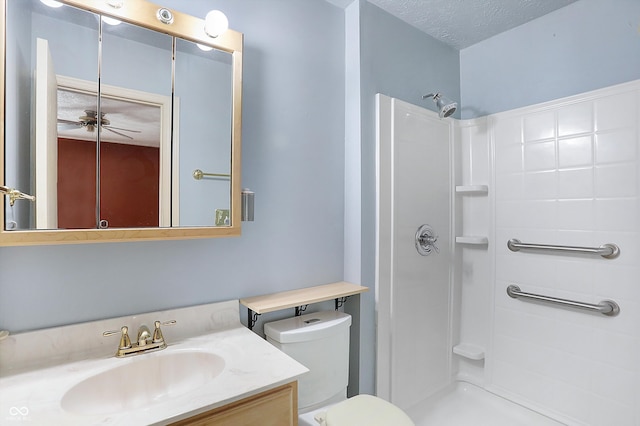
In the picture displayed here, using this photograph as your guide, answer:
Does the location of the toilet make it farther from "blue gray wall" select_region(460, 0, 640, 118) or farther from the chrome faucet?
"blue gray wall" select_region(460, 0, 640, 118)

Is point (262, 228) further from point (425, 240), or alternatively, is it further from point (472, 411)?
point (472, 411)

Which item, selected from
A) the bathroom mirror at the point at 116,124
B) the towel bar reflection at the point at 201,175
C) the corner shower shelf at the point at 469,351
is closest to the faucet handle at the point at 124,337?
the bathroom mirror at the point at 116,124

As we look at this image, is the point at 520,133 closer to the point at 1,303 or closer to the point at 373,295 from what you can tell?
the point at 373,295

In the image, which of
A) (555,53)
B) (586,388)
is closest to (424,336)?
(586,388)

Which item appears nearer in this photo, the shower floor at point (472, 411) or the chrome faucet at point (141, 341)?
the chrome faucet at point (141, 341)

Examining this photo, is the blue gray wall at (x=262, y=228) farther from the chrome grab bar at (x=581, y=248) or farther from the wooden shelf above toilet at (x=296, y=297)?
the chrome grab bar at (x=581, y=248)

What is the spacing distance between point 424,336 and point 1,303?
190 cm

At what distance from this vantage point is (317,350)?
1.41m

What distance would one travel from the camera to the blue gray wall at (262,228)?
1.09m

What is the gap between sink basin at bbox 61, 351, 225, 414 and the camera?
967 mm

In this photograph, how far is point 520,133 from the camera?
1.96m

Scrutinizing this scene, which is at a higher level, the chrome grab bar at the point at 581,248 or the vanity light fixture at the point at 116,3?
the vanity light fixture at the point at 116,3

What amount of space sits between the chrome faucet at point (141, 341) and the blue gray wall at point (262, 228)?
0.09 m

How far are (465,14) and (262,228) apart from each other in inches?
64.0
